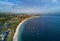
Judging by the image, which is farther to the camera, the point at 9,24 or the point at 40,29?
the point at 40,29

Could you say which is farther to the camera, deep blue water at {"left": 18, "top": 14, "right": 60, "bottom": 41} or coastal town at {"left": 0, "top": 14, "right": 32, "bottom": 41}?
deep blue water at {"left": 18, "top": 14, "right": 60, "bottom": 41}

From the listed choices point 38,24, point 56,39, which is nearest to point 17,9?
point 38,24

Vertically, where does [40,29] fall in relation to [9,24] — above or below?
below

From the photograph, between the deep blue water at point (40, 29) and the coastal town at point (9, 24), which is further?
the deep blue water at point (40, 29)
